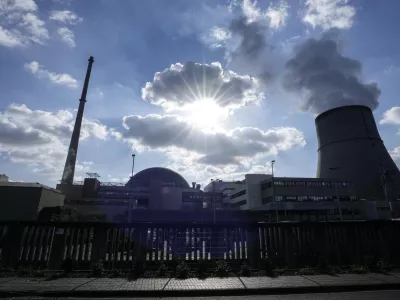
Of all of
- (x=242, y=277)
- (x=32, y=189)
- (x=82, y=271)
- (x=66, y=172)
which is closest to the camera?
(x=242, y=277)

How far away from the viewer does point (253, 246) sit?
8664 mm

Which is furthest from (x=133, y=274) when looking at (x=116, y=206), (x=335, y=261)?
(x=116, y=206)

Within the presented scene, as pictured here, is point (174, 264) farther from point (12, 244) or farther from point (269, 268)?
point (12, 244)

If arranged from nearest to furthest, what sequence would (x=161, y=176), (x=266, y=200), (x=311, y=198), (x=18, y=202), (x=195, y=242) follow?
(x=195, y=242), (x=18, y=202), (x=311, y=198), (x=266, y=200), (x=161, y=176)

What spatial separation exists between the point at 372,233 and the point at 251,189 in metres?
78.2

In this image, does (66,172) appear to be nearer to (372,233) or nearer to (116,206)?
(116,206)

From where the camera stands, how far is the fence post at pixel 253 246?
8.53 m

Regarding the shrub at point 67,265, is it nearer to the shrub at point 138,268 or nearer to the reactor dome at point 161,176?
the shrub at point 138,268

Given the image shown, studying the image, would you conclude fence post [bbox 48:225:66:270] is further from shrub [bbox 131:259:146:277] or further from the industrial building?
the industrial building

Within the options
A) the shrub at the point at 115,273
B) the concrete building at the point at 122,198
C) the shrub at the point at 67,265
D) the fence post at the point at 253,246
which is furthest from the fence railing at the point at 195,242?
the concrete building at the point at 122,198

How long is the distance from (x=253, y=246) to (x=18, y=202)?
137 feet

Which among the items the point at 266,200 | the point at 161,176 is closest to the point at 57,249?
the point at 266,200

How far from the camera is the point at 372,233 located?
9156 mm

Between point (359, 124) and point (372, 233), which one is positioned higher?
point (359, 124)
